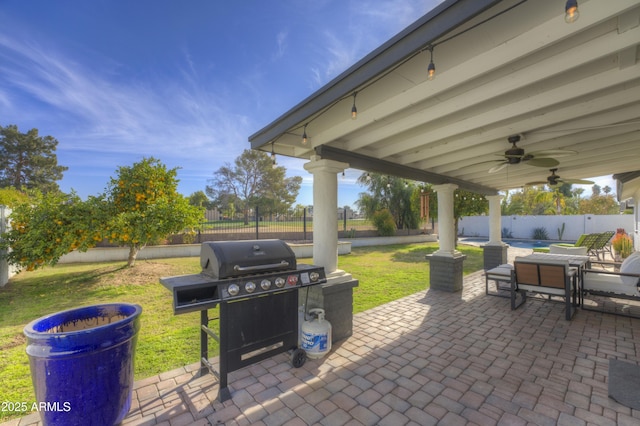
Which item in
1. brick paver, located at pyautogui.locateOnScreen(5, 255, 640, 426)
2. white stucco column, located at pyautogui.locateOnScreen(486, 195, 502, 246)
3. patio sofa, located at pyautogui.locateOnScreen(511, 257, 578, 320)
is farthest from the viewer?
white stucco column, located at pyautogui.locateOnScreen(486, 195, 502, 246)

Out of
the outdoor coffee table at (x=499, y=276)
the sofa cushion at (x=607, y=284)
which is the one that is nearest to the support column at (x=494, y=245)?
the outdoor coffee table at (x=499, y=276)

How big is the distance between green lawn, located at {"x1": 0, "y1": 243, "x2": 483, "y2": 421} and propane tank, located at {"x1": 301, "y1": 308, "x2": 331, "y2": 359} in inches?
44.7

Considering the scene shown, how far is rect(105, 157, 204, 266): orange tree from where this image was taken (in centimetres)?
568

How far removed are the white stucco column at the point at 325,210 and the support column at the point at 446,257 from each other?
311 cm

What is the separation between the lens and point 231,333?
235 cm

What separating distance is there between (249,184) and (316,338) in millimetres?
27255

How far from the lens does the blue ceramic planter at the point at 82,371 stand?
5.33ft

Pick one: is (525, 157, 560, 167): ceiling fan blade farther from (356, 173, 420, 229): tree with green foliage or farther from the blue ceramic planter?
(356, 173, 420, 229): tree with green foliage

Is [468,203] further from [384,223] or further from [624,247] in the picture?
[624,247]

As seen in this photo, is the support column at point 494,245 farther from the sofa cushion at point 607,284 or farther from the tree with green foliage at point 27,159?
the tree with green foliage at point 27,159

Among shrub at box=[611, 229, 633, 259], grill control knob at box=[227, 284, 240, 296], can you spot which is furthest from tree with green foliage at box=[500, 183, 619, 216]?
grill control knob at box=[227, 284, 240, 296]

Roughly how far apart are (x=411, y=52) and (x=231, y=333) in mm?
2589

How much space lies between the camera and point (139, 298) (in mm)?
5062

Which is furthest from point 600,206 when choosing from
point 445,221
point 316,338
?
point 316,338
